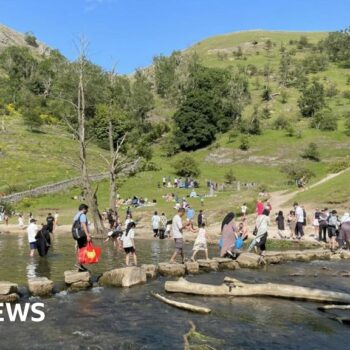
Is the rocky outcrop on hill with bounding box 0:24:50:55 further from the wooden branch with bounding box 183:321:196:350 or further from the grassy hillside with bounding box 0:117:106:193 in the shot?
the wooden branch with bounding box 183:321:196:350

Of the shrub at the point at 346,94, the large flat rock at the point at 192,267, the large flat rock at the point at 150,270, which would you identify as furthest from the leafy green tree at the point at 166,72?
the large flat rock at the point at 150,270

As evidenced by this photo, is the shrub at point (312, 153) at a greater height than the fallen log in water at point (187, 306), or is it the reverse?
the shrub at point (312, 153)

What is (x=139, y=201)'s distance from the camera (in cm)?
4488

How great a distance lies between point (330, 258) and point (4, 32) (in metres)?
183

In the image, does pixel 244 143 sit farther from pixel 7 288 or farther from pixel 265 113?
pixel 7 288

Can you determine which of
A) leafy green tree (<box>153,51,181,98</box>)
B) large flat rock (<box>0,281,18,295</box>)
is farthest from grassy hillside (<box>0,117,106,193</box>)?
large flat rock (<box>0,281,18,295</box>)

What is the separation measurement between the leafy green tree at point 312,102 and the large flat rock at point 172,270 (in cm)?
7567

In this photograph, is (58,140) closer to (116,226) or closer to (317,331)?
(116,226)

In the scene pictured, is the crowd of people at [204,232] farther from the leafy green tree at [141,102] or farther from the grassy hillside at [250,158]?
the leafy green tree at [141,102]

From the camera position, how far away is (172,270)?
16281 millimetres

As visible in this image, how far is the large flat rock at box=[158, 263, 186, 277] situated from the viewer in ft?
53.4

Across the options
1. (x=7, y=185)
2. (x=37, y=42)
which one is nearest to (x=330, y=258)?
(x=7, y=185)
